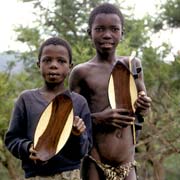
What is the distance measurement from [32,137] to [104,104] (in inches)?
17.8

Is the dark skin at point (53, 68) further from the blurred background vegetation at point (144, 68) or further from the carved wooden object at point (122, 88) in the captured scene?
the blurred background vegetation at point (144, 68)

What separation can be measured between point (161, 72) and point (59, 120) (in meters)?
7.29

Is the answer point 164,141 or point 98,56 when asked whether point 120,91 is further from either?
point 164,141

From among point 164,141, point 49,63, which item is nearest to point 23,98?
point 49,63

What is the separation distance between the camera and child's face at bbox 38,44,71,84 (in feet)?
7.20

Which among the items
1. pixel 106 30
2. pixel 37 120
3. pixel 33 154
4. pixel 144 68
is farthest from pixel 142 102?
pixel 144 68

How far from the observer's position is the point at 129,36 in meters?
9.56

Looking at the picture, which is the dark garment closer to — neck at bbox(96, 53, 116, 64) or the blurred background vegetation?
neck at bbox(96, 53, 116, 64)

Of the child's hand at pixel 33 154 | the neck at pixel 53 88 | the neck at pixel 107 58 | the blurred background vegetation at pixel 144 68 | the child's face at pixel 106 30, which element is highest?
the child's face at pixel 106 30

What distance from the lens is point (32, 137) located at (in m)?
2.16

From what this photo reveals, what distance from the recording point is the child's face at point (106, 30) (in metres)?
2.45

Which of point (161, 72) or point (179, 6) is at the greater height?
point (179, 6)

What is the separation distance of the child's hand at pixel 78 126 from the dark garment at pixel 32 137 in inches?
1.3

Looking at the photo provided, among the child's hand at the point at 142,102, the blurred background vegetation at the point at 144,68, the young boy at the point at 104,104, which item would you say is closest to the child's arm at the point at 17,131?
the young boy at the point at 104,104
